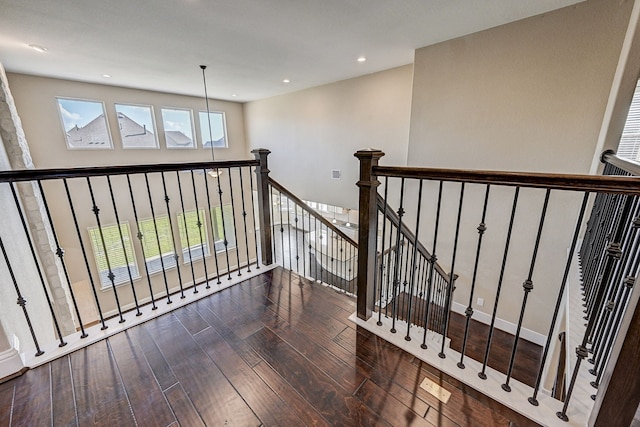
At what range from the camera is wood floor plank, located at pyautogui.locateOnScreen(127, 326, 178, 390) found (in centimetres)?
142

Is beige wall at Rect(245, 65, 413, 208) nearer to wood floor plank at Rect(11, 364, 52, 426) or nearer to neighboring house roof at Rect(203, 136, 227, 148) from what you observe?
neighboring house roof at Rect(203, 136, 227, 148)

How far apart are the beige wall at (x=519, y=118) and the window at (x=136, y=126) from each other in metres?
6.32

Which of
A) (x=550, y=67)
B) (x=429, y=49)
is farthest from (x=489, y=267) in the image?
(x=429, y=49)

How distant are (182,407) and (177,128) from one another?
7291 mm

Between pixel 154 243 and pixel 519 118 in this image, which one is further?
pixel 154 243

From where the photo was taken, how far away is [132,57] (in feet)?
12.8

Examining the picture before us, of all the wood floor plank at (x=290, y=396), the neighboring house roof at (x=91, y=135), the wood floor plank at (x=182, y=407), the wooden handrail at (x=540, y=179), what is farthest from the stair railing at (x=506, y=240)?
the neighboring house roof at (x=91, y=135)

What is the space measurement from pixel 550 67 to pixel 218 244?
26.1 ft

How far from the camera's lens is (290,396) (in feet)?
4.34

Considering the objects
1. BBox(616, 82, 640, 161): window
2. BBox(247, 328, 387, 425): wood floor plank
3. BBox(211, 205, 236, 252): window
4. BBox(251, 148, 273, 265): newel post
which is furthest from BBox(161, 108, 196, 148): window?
BBox(616, 82, 640, 161): window

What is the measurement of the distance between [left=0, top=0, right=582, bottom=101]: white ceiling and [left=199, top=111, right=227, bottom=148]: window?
2586mm

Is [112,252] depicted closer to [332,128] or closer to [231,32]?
[231,32]

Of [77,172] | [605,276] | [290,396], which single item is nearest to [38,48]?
[77,172]

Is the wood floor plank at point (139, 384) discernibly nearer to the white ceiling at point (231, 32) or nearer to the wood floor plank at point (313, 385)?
the wood floor plank at point (313, 385)
